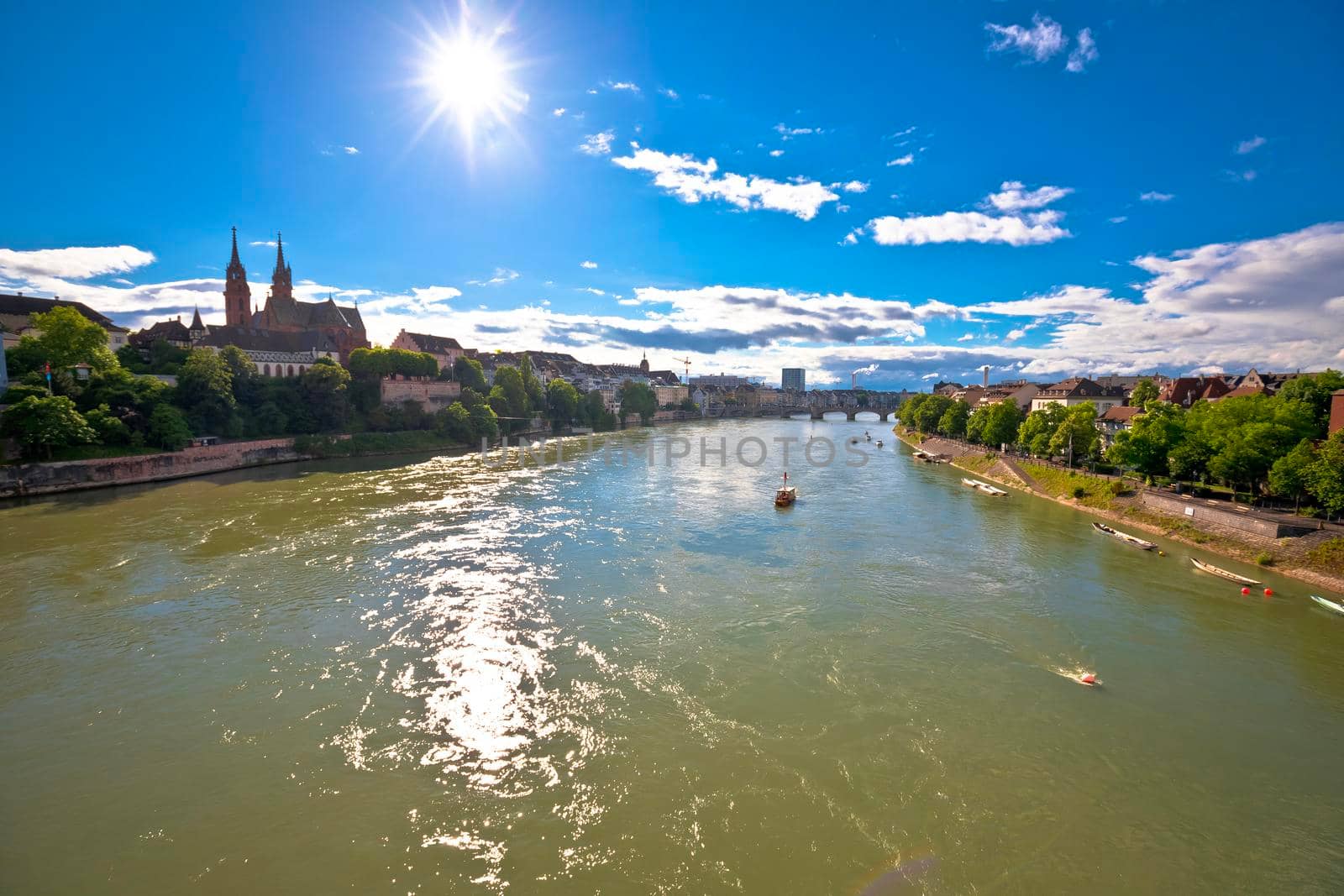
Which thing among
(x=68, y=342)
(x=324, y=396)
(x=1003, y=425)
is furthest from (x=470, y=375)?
(x=1003, y=425)

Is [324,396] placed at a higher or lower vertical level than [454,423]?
higher

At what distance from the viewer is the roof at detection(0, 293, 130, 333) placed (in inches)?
1631

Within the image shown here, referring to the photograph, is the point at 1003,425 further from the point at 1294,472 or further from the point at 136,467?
the point at 136,467

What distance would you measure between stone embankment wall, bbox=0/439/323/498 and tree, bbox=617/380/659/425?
176ft

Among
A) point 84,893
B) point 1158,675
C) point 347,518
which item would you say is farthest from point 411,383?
point 1158,675

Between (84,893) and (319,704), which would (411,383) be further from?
(84,893)

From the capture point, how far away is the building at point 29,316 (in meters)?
39.1

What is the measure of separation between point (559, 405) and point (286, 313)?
99.4 ft

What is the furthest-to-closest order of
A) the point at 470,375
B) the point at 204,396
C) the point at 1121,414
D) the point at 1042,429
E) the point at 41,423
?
the point at 470,375 → the point at 1121,414 → the point at 1042,429 → the point at 204,396 → the point at 41,423

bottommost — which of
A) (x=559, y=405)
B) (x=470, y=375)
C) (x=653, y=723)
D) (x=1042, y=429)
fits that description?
(x=653, y=723)

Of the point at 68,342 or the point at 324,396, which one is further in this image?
the point at 324,396

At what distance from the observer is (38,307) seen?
140 ft

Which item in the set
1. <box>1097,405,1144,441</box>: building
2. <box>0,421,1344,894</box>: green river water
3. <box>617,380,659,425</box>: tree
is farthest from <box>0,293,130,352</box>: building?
<box>1097,405,1144,441</box>: building

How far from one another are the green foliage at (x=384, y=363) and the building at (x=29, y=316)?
629 inches
